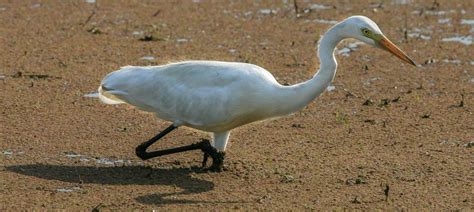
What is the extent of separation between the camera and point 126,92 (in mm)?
8625

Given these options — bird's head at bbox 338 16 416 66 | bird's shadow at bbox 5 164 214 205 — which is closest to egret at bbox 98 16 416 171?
bird's head at bbox 338 16 416 66

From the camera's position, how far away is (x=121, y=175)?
825cm

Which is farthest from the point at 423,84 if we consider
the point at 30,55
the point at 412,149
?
the point at 30,55

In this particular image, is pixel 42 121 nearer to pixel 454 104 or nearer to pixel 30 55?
pixel 30 55

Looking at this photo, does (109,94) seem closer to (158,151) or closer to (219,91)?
(158,151)

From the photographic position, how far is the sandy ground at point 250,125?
25.9ft

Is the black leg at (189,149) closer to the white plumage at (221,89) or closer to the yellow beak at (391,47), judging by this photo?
the white plumage at (221,89)

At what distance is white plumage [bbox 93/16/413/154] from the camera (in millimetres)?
8055

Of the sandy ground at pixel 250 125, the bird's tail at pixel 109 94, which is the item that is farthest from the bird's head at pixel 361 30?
the bird's tail at pixel 109 94

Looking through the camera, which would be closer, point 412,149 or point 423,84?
point 412,149

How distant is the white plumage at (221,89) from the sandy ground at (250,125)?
1.53ft

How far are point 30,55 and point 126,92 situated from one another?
344cm

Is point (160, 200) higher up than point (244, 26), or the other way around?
point (160, 200)

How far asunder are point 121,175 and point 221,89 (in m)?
1.00
